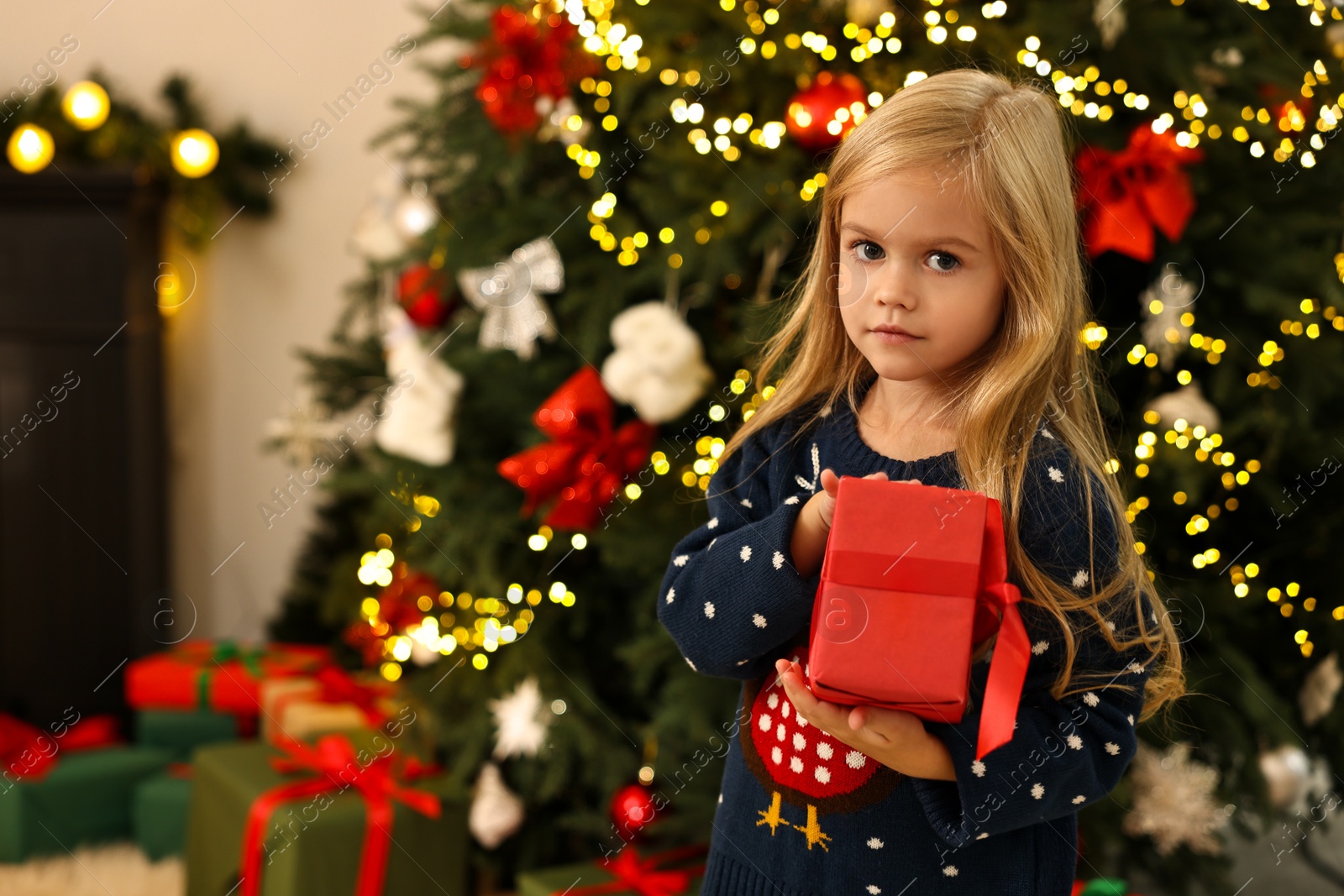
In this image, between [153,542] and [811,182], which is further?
[153,542]

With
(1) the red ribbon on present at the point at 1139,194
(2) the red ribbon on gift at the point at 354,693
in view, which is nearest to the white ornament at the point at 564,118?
(1) the red ribbon on present at the point at 1139,194

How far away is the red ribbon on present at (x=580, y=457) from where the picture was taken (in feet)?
5.04

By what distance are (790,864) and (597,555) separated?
932 mm

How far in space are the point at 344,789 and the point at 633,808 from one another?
0.51m

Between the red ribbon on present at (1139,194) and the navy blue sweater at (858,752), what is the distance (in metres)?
0.66

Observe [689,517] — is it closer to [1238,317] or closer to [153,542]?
[1238,317]

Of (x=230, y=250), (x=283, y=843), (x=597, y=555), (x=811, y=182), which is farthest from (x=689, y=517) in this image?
(x=230, y=250)

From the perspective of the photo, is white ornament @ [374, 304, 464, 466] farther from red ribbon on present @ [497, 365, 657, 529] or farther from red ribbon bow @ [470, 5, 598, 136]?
red ribbon bow @ [470, 5, 598, 136]

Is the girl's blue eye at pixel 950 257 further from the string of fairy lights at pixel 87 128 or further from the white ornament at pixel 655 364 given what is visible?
the string of fairy lights at pixel 87 128

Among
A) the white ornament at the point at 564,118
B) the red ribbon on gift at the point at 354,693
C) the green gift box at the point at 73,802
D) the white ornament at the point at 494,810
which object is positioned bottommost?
the red ribbon on gift at the point at 354,693

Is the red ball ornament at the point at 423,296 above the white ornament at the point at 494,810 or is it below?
above

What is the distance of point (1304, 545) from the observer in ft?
5.24

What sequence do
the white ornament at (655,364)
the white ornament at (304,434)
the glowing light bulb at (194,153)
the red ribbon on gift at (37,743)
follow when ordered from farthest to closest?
1. the glowing light bulb at (194,153)
2. the white ornament at (304,434)
3. the red ribbon on gift at (37,743)
4. the white ornament at (655,364)

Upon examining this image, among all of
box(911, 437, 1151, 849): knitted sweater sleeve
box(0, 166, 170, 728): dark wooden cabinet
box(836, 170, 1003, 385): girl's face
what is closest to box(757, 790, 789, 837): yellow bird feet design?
box(911, 437, 1151, 849): knitted sweater sleeve
